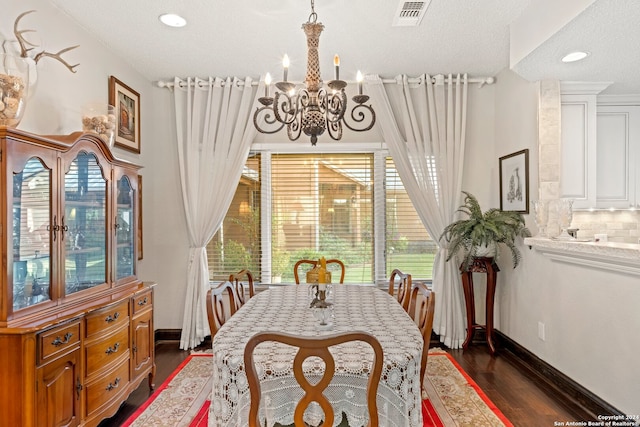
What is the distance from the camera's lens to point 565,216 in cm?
288

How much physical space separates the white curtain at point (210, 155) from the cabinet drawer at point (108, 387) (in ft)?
4.74

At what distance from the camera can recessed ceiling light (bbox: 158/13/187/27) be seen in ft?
9.16

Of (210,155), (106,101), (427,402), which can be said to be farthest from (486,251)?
(106,101)

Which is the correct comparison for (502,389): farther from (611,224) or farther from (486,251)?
(611,224)

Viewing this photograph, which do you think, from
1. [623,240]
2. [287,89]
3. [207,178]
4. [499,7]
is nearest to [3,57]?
[287,89]

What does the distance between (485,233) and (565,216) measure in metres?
0.77

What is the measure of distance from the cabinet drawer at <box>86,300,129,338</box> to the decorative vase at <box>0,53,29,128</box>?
1118 millimetres

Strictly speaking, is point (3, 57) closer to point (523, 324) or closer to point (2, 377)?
point (2, 377)

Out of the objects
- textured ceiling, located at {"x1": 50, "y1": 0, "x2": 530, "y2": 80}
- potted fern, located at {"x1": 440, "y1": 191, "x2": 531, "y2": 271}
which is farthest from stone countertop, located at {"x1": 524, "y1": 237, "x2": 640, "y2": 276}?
textured ceiling, located at {"x1": 50, "y1": 0, "x2": 530, "y2": 80}

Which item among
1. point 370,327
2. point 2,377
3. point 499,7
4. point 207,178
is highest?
point 499,7

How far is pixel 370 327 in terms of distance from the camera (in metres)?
2.10

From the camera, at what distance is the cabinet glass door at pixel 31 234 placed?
186 centimetres

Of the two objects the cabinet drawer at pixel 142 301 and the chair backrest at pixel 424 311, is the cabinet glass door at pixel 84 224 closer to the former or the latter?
the cabinet drawer at pixel 142 301

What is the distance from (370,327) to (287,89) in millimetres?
1329
